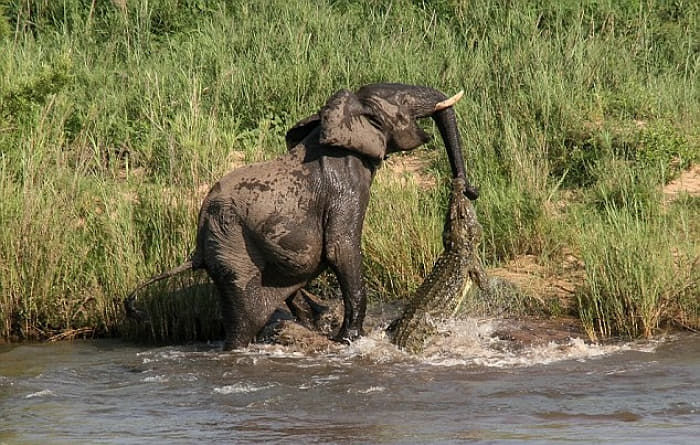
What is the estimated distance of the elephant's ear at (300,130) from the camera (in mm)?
8078

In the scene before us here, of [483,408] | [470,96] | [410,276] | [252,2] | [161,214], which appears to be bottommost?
[483,408]

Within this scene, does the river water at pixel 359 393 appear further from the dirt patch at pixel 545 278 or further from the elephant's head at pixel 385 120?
the elephant's head at pixel 385 120

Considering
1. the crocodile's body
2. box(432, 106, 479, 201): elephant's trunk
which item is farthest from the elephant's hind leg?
box(432, 106, 479, 201): elephant's trunk

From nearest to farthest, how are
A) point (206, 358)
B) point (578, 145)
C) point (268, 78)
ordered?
1. point (206, 358)
2. point (578, 145)
3. point (268, 78)

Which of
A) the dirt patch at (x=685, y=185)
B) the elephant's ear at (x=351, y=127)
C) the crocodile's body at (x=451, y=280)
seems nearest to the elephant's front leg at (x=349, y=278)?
the crocodile's body at (x=451, y=280)

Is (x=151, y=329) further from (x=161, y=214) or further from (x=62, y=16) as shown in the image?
(x=62, y=16)

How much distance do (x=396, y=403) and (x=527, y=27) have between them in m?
5.97

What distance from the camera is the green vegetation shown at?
343 inches

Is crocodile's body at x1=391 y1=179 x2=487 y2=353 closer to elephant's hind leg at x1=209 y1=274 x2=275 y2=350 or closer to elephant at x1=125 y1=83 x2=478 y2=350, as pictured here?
elephant at x1=125 y1=83 x2=478 y2=350

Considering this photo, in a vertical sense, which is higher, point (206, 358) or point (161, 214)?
Result: point (161, 214)

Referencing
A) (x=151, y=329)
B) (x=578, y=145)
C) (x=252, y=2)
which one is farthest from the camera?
(x=252, y=2)

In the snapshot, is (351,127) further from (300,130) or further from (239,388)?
(239,388)

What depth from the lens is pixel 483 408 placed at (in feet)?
21.6

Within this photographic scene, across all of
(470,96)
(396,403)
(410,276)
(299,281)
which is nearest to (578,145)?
(470,96)
